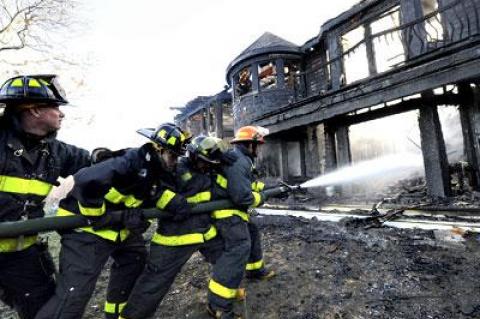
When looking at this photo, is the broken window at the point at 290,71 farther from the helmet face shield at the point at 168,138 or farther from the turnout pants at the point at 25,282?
the turnout pants at the point at 25,282

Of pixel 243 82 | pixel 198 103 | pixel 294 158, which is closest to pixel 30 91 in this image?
pixel 294 158

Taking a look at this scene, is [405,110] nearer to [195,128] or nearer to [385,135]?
[385,135]

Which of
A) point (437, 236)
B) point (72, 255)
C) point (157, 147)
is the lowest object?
point (437, 236)

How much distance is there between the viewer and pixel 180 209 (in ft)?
9.95

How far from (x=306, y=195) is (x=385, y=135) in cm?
792

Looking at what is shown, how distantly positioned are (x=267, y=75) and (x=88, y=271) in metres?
14.5

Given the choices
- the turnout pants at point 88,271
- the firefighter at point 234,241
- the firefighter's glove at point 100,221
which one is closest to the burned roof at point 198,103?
the firefighter at point 234,241

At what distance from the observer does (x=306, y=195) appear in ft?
37.4

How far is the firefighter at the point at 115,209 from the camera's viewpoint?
240 cm

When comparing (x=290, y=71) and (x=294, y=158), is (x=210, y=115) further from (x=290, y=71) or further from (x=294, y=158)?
(x=294, y=158)

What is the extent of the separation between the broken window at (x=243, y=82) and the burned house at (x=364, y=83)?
5 cm

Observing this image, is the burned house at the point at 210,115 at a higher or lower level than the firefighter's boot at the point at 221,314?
higher

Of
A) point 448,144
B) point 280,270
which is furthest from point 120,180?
point 448,144

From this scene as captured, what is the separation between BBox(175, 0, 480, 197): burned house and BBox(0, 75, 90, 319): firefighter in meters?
7.85
